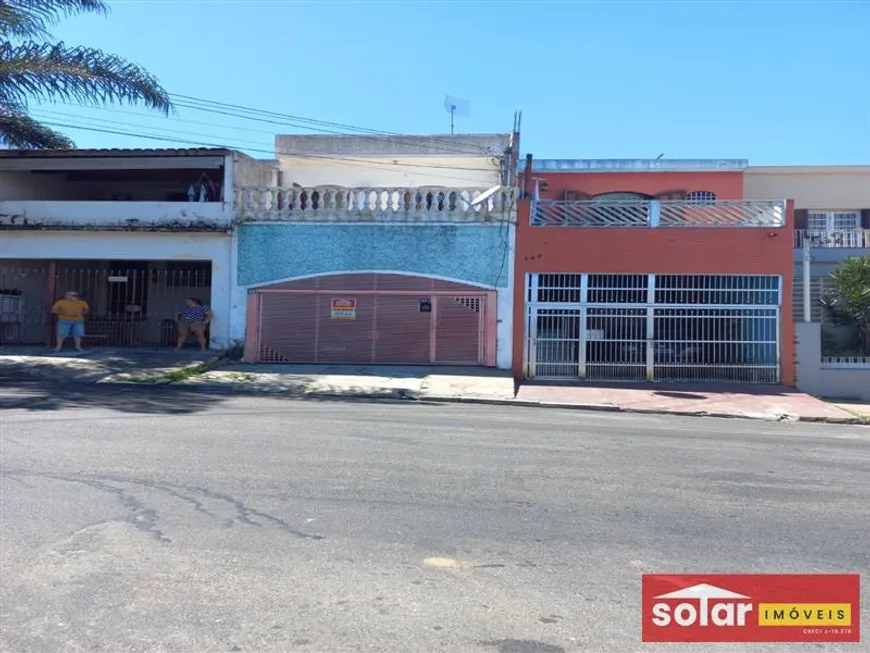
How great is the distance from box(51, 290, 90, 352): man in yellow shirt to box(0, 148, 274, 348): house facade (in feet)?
4.94

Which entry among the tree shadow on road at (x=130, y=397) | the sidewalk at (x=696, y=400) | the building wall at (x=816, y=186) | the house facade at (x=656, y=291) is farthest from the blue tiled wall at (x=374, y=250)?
the building wall at (x=816, y=186)

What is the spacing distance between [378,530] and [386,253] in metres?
12.4

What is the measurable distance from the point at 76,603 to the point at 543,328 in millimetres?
13596

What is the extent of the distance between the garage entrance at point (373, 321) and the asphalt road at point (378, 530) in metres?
7.74

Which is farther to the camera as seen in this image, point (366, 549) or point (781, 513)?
point (781, 513)

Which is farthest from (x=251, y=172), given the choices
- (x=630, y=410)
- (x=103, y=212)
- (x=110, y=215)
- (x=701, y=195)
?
(x=701, y=195)

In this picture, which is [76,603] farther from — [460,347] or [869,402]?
[869,402]

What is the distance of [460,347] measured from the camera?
54.9ft

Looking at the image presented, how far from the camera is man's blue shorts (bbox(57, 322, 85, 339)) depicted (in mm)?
16797

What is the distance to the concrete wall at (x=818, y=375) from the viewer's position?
15812 mm

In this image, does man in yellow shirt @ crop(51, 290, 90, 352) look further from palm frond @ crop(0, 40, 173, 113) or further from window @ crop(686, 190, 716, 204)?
window @ crop(686, 190, 716, 204)

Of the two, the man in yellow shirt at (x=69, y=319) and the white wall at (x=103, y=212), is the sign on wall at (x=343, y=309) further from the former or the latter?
the man in yellow shirt at (x=69, y=319)

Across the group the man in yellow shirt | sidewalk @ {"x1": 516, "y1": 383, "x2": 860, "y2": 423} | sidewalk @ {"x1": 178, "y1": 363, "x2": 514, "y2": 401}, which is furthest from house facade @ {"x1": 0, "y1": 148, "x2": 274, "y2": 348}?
sidewalk @ {"x1": 516, "y1": 383, "x2": 860, "y2": 423}

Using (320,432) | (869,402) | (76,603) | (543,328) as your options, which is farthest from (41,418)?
(869,402)
